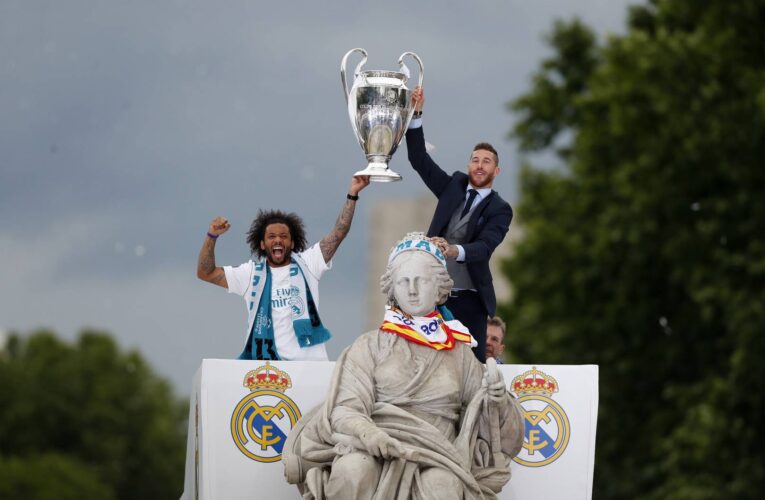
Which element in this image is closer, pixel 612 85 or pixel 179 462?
pixel 612 85

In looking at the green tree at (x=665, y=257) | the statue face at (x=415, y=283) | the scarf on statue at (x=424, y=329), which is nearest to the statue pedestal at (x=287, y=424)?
the scarf on statue at (x=424, y=329)

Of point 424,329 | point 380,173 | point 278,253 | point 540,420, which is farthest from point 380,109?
point 540,420

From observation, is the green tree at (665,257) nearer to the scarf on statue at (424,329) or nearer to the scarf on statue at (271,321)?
the scarf on statue at (271,321)

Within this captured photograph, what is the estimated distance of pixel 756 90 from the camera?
2517 centimetres

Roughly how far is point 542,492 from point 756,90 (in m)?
13.1

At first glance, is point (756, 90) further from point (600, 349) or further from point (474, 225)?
point (474, 225)

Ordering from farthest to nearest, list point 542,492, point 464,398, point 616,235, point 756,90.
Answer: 1. point 616,235
2. point 756,90
3. point 542,492
4. point 464,398

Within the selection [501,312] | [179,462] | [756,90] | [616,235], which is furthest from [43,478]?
[756,90]

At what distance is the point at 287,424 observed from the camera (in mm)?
13133

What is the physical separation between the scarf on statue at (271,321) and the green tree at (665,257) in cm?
1203

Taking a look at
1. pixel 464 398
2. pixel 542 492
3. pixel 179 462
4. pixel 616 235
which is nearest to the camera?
pixel 464 398

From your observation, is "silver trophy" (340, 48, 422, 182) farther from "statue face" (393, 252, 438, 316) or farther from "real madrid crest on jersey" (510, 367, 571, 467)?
"real madrid crest on jersey" (510, 367, 571, 467)

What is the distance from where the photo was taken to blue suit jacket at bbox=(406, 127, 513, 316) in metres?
13.3

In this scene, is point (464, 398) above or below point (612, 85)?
below
